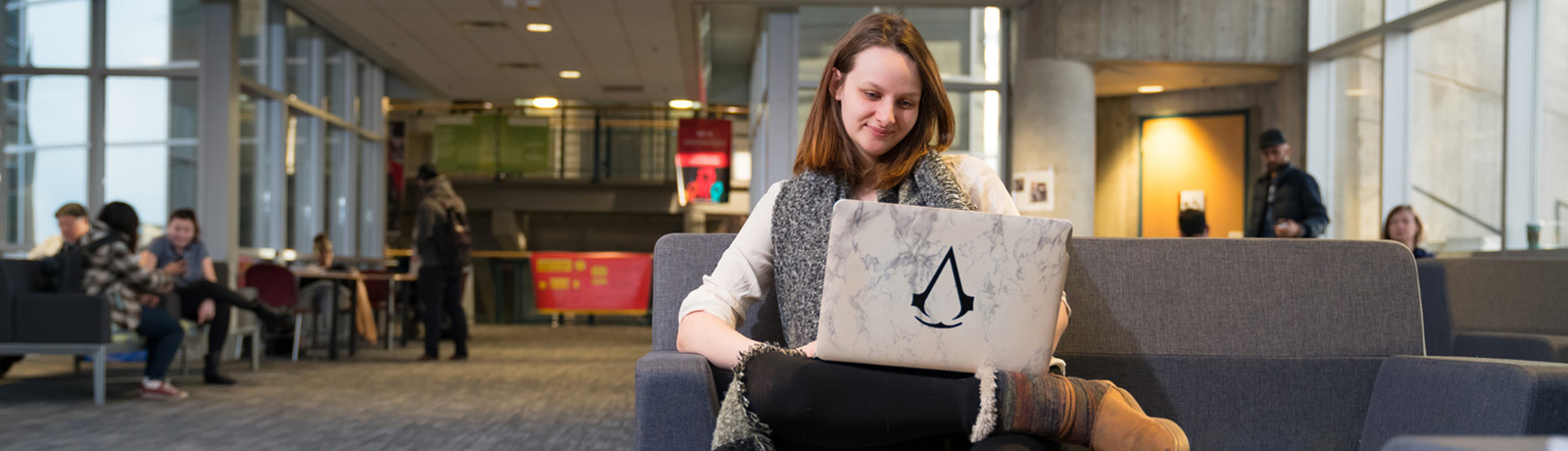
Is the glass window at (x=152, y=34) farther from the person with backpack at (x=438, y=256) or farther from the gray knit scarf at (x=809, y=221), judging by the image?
the gray knit scarf at (x=809, y=221)

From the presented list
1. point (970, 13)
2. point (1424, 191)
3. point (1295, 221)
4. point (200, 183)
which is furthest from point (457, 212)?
point (1424, 191)

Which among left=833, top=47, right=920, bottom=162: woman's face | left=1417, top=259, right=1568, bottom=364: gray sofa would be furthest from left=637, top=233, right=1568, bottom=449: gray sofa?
left=1417, top=259, right=1568, bottom=364: gray sofa

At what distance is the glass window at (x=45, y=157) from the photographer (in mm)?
8086

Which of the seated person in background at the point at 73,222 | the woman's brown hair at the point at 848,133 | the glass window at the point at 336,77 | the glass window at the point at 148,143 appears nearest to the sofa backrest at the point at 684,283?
the woman's brown hair at the point at 848,133

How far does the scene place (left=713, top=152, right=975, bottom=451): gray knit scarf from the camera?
1740 mm

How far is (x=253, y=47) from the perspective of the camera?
27.3 ft

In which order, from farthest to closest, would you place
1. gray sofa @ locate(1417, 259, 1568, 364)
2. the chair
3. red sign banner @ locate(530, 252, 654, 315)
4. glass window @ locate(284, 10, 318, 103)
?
red sign banner @ locate(530, 252, 654, 315) → glass window @ locate(284, 10, 318, 103) → the chair → gray sofa @ locate(1417, 259, 1568, 364)

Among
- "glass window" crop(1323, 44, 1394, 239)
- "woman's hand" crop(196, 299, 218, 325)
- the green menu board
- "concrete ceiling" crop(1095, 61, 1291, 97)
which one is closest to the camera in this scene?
"woman's hand" crop(196, 299, 218, 325)

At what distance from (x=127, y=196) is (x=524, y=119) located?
21.9 feet

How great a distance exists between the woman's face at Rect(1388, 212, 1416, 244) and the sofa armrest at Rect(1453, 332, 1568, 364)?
6.64 feet

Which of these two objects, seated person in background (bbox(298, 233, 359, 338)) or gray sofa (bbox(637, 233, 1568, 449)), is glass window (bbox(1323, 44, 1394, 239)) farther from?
seated person in background (bbox(298, 233, 359, 338))

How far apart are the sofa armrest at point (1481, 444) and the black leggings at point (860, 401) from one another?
30.8 inches

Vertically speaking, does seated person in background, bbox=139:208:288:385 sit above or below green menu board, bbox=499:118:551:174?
below

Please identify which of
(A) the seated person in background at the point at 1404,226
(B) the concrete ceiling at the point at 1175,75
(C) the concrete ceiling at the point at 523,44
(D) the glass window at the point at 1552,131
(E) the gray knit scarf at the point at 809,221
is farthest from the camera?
(B) the concrete ceiling at the point at 1175,75
